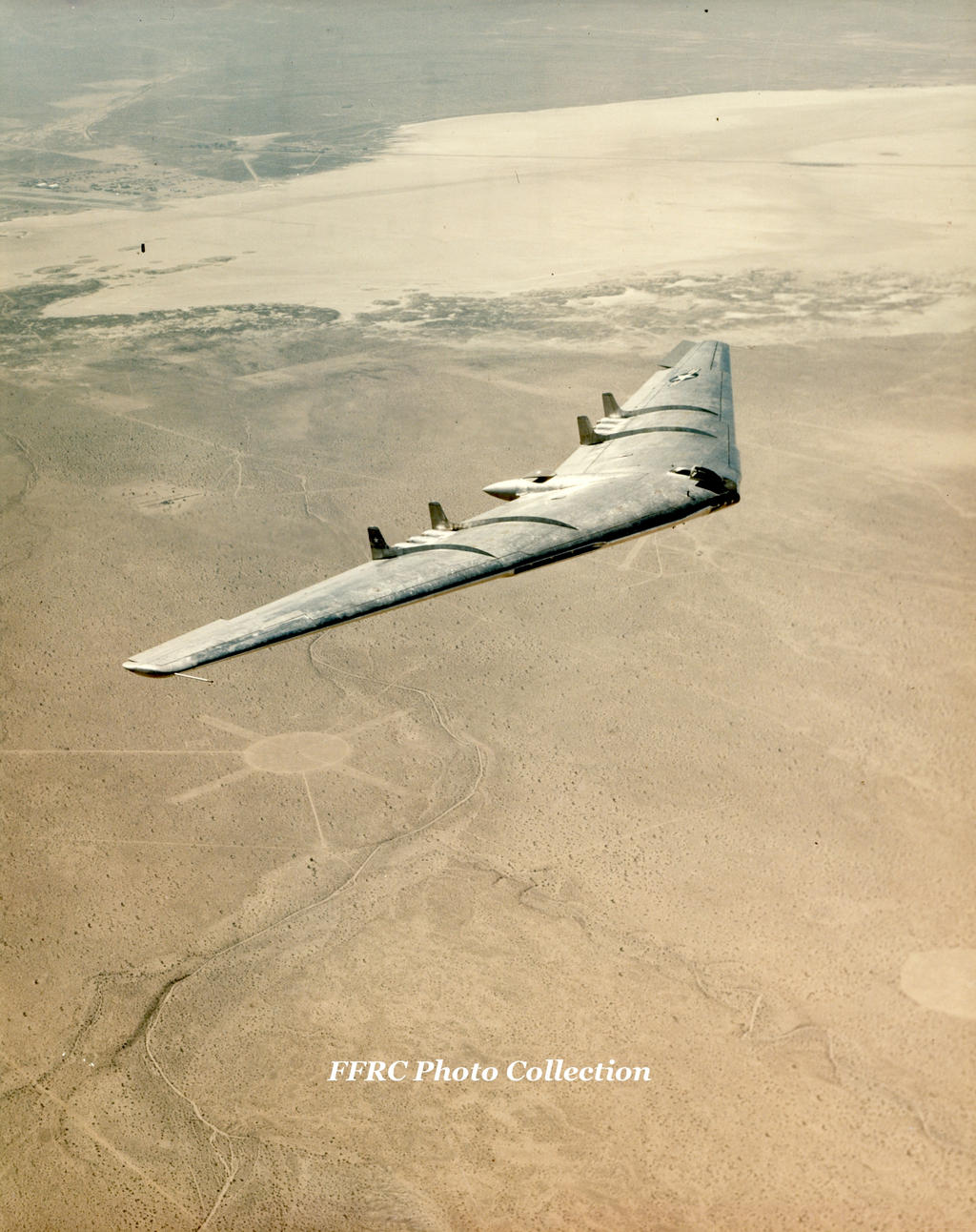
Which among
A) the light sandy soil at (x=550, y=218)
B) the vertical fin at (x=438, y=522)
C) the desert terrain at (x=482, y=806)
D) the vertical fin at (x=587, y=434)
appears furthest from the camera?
the light sandy soil at (x=550, y=218)

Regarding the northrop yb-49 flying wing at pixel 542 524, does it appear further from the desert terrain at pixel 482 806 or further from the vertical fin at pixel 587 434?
the desert terrain at pixel 482 806

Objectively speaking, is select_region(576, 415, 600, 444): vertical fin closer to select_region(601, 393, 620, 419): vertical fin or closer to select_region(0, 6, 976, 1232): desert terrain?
select_region(601, 393, 620, 419): vertical fin

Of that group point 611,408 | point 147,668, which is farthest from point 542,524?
point 611,408

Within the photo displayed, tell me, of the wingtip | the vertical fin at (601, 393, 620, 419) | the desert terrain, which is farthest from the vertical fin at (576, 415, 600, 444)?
the wingtip

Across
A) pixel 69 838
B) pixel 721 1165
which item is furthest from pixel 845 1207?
pixel 69 838

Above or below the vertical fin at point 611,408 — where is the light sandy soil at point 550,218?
above

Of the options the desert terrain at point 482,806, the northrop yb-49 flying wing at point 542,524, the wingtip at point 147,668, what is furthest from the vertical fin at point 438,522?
the desert terrain at point 482,806

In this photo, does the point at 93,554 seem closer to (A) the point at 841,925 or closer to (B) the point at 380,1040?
(B) the point at 380,1040
